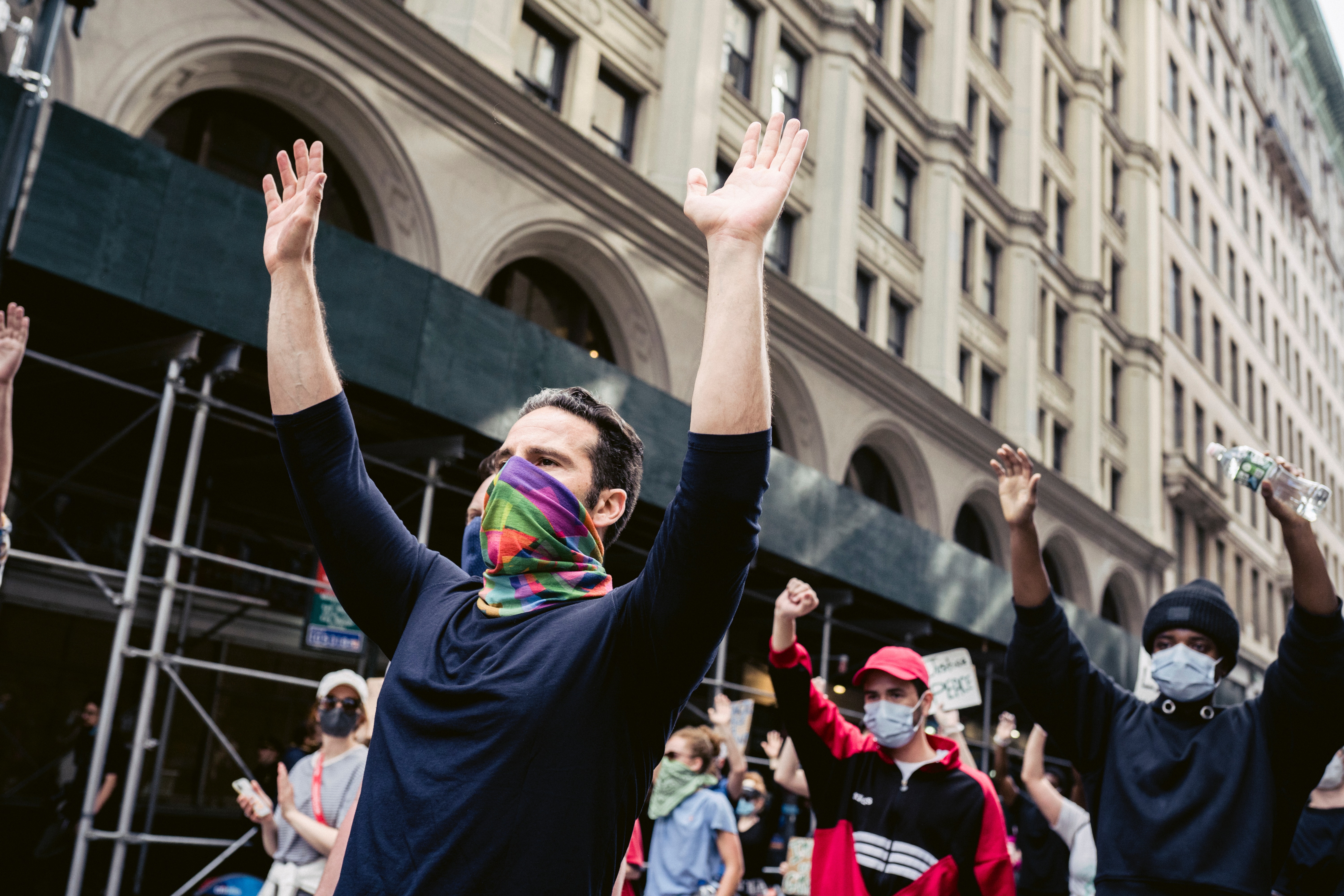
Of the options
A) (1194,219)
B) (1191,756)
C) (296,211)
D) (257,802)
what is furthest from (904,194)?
(296,211)

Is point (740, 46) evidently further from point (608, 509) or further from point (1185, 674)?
point (608, 509)

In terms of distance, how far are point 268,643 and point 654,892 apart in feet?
29.6

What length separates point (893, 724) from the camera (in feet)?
16.1

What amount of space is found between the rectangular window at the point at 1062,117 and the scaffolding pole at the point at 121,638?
26546 millimetres

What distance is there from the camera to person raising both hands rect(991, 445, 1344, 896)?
329 cm

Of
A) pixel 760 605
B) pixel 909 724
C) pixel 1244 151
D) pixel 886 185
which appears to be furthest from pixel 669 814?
pixel 1244 151

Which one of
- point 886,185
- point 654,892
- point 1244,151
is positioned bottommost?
point 654,892

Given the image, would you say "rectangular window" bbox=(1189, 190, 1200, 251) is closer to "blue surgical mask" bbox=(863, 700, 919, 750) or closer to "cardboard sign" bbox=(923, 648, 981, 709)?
"cardboard sign" bbox=(923, 648, 981, 709)

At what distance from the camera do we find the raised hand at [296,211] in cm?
211

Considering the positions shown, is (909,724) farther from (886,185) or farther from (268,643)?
(886,185)

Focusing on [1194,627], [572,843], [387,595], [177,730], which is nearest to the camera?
[572,843]

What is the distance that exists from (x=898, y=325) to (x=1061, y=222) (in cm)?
996

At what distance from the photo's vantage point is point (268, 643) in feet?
47.4

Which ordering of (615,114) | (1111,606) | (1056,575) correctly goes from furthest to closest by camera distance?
(1111,606) < (1056,575) < (615,114)
